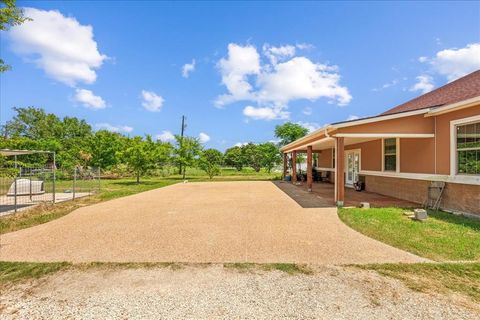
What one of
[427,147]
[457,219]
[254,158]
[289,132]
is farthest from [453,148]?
[254,158]

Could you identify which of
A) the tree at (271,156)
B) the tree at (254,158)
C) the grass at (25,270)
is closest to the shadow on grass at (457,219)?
the grass at (25,270)

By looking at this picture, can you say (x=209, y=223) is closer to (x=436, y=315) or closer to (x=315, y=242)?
(x=315, y=242)

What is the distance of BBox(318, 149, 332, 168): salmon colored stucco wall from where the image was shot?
18.6 metres

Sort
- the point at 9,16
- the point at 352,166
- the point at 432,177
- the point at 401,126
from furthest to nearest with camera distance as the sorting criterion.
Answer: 1. the point at 352,166
2. the point at 401,126
3. the point at 432,177
4. the point at 9,16

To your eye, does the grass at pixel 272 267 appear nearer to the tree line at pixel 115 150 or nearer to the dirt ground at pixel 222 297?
the dirt ground at pixel 222 297

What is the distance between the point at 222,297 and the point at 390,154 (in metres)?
10.4

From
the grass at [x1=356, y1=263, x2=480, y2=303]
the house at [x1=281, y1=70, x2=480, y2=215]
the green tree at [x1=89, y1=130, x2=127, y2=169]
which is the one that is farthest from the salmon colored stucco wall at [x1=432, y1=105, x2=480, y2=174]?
the green tree at [x1=89, y1=130, x2=127, y2=169]

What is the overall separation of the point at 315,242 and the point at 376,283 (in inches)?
69.0

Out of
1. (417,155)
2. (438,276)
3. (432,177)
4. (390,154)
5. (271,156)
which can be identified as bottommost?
(438,276)

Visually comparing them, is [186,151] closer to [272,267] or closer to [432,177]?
[432,177]

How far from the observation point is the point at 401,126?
8516 mm

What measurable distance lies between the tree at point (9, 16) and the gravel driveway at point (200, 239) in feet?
11.5

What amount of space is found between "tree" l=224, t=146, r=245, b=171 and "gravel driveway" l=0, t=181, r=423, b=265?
33.6m

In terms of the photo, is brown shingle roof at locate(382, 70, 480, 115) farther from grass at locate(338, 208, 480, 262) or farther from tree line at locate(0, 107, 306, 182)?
tree line at locate(0, 107, 306, 182)
